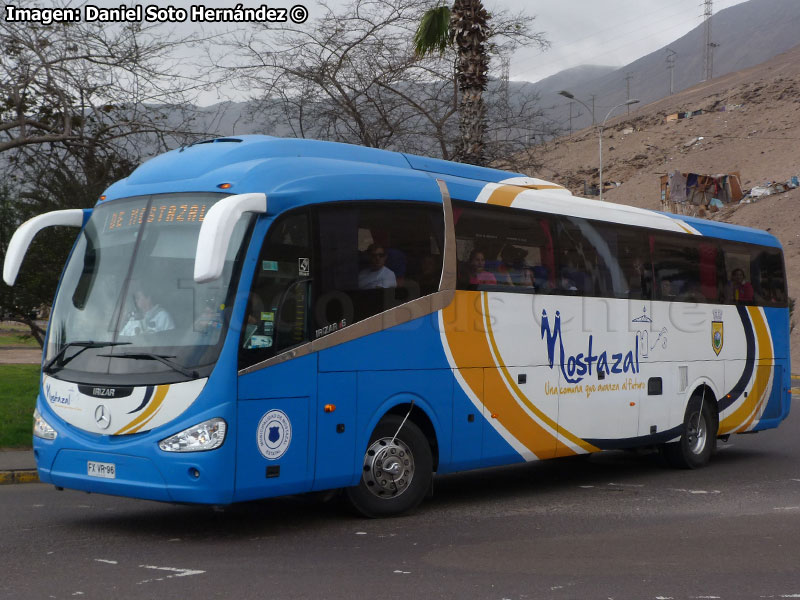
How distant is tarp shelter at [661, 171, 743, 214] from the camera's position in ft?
222

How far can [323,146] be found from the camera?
9602 mm

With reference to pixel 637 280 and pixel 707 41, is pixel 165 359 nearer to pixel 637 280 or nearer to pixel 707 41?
pixel 637 280

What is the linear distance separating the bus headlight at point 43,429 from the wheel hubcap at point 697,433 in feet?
27.7

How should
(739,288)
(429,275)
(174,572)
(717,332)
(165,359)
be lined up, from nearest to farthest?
(174,572) < (165,359) < (429,275) < (717,332) < (739,288)

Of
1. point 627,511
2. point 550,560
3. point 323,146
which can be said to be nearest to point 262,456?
point 550,560

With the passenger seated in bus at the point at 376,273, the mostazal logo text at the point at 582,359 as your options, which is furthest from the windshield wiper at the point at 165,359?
the mostazal logo text at the point at 582,359

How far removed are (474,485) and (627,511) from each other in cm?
235

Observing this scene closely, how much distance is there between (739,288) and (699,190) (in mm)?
56216

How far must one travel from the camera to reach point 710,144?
105m

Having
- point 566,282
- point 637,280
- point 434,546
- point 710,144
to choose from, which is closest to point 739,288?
point 637,280

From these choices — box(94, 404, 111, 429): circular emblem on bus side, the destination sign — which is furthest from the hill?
box(94, 404, 111, 429): circular emblem on bus side

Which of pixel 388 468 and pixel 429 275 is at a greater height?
pixel 429 275

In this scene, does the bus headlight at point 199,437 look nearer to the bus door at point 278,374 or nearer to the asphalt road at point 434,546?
the bus door at point 278,374

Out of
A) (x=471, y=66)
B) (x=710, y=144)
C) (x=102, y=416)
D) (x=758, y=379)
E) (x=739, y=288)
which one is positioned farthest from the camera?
(x=710, y=144)
